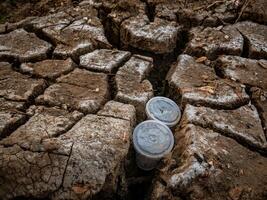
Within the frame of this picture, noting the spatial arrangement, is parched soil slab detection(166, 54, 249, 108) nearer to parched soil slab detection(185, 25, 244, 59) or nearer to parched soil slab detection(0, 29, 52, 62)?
parched soil slab detection(185, 25, 244, 59)

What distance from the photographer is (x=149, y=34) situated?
2893 millimetres

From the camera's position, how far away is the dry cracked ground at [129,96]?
195 centimetres

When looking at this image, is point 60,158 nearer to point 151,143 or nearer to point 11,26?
point 151,143

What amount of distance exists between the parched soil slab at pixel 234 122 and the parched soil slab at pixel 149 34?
0.70m

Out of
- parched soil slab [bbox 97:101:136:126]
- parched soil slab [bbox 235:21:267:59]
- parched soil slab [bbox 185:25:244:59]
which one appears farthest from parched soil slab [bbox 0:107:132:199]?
parched soil slab [bbox 235:21:267:59]

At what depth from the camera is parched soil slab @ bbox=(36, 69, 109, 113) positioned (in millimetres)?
2320

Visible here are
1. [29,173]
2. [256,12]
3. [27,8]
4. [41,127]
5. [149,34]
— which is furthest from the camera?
[27,8]

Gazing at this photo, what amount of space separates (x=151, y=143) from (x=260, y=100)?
0.88 m

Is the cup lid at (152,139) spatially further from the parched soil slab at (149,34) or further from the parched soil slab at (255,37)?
the parched soil slab at (255,37)

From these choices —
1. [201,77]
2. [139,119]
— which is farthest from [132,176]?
[201,77]

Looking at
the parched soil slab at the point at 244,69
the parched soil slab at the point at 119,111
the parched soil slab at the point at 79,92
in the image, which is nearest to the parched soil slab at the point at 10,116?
the parched soil slab at the point at 79,92

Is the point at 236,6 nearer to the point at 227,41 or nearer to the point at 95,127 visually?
the point at 227,41

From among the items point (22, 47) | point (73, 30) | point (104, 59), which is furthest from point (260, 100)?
point (22, 47)

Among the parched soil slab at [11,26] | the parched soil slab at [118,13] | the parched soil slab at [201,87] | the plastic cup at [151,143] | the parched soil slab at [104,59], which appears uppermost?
the parched soil slab at [118,13]
